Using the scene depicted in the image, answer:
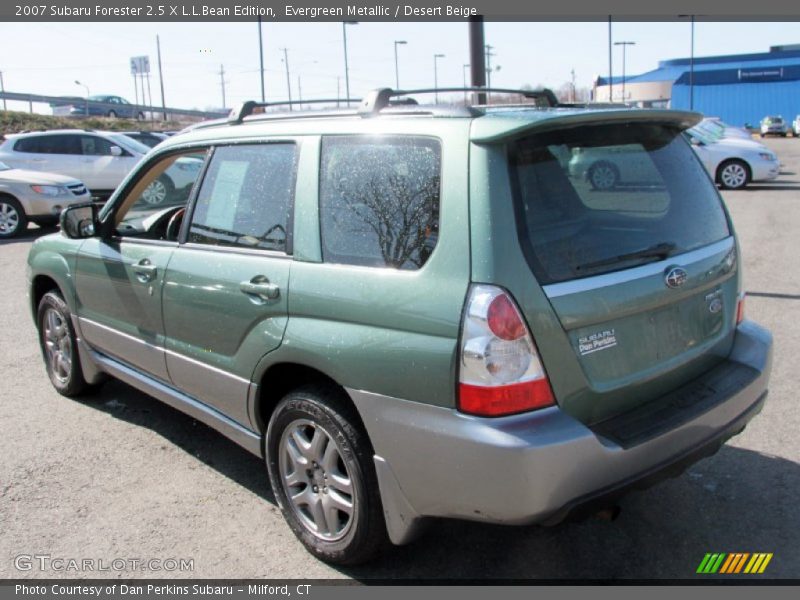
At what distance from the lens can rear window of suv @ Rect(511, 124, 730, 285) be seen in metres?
2.68

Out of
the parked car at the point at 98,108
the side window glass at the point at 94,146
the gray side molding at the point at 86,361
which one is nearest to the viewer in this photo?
the gray side molding at the point at 86,361

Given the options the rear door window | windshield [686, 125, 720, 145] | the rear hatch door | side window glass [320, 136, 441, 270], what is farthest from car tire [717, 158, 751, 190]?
side window glass [320, 136, 441, 270]

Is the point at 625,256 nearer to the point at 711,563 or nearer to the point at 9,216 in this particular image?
the point at 711,563

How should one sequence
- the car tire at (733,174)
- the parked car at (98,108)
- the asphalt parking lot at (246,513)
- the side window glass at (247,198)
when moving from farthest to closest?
the parked car at (98,108) < the car tire at (733,174) < the side window glass at (247,198) < the asphalt parking lot at (246,513)

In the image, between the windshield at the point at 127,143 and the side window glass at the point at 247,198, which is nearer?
the side window glass at the point at 247,198

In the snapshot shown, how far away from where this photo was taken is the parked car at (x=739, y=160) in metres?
17.7

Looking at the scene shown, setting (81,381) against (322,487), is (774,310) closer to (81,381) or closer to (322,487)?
(322,487)

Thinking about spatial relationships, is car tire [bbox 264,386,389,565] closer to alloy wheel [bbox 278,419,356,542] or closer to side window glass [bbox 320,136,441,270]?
alloy wheel [bbox 278,419,356,542]

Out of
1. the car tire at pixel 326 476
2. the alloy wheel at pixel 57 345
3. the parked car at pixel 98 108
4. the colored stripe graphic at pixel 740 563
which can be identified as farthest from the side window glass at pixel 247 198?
the parked car at pixel 98 108

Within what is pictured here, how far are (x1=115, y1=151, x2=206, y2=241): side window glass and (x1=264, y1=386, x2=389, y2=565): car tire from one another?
147 cm

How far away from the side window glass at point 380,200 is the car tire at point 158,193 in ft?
6.75

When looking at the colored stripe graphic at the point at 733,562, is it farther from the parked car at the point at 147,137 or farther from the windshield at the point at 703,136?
the parked car at the point at 147,137

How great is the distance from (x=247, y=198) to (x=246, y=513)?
1.54 metres

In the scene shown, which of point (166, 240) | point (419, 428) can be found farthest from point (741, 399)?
point (166, 240)
